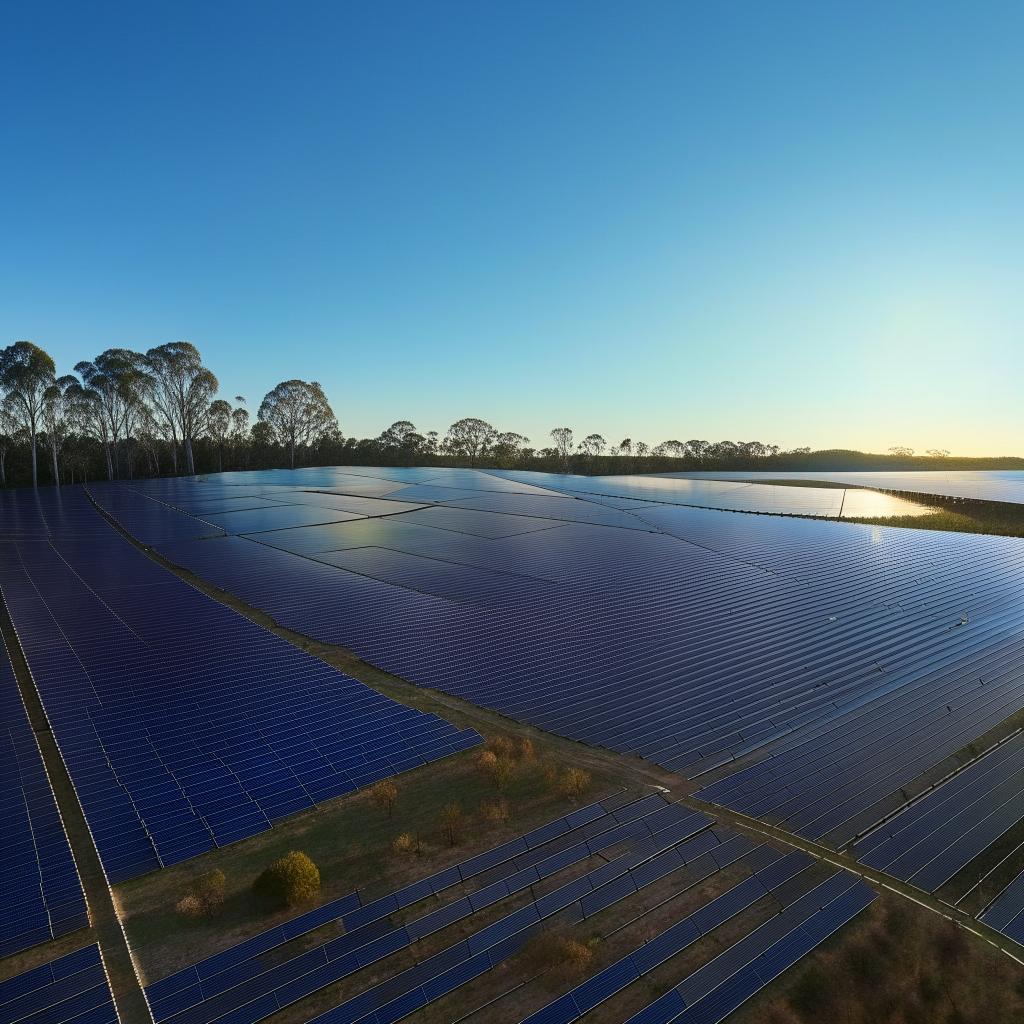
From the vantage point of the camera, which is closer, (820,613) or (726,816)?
(726,816)

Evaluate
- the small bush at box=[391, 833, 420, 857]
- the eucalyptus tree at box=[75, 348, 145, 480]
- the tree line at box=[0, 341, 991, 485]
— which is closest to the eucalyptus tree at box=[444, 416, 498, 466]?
the tree line at box=[0, 341, 991, 485]

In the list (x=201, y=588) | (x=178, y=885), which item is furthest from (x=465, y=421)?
(x=178, y=885)

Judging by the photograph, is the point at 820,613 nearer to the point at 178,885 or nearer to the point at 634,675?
the point at 634,675

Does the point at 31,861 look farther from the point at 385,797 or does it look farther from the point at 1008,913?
the point at 1008,913

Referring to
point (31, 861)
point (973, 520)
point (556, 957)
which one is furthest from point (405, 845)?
point (973, 520)

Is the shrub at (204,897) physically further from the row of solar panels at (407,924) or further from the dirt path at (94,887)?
the row of solar panels at (407,924)
